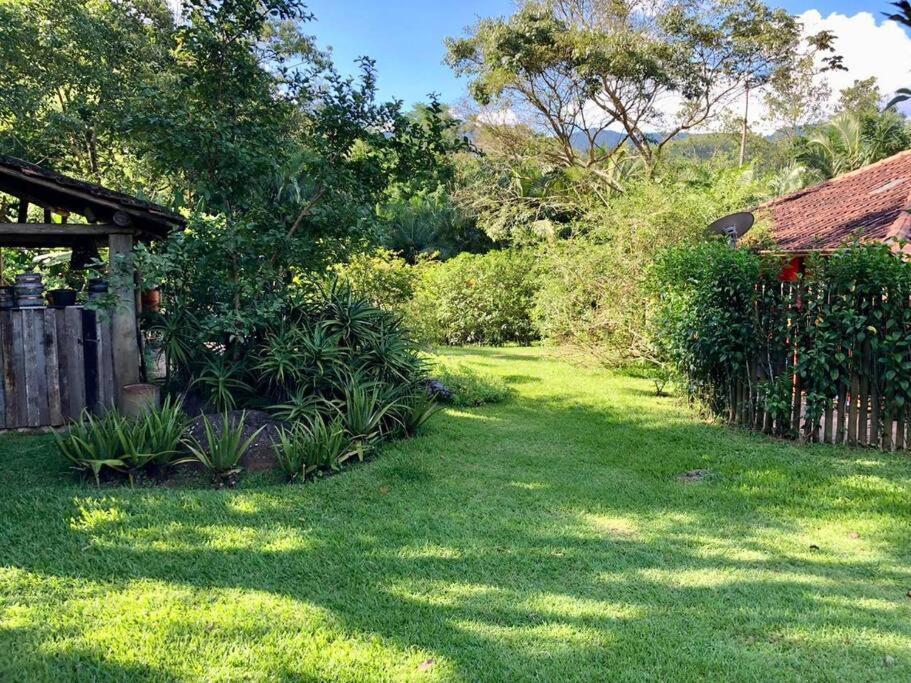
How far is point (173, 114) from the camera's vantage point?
6199mm

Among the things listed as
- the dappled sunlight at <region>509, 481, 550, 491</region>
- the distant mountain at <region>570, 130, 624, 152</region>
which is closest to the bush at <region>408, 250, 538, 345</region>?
the distant mountain at <region>570, 130, 624, 152</region>

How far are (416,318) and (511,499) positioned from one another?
8.47m

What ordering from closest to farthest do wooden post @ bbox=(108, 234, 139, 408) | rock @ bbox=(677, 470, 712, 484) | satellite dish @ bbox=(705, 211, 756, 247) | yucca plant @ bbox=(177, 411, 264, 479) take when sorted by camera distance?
yucca plant @ bbox=(177, 411, 264, 479) < rock @ bbox=(677, 470, 712, 484) < wooden post @ bbox=(108, 234, 139, 408) < satellite dish @ bbox=(705, 211, 756, 247)

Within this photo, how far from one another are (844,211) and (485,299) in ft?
28.1

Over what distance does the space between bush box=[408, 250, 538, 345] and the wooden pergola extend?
1071 centimetres

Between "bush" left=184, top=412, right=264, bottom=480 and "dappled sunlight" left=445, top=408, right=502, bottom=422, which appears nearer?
"bush" left=184, top=412, right=264, bottom=480

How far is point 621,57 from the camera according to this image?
18594 mm

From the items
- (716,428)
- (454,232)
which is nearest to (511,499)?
(716,428)

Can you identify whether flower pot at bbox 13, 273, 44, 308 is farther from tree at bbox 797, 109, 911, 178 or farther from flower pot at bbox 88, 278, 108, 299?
tree at bbox 797, 109, 911, 178

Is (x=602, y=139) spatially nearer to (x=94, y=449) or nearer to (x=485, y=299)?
(x=485, y=299)

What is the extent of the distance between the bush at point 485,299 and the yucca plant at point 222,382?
417 inches

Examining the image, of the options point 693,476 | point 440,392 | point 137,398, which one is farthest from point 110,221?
point 693,476

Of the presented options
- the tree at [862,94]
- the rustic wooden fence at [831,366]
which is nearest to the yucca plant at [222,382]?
the rustic wooden fence at [831,366]

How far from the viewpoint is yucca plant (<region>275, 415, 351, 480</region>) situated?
543 cm
